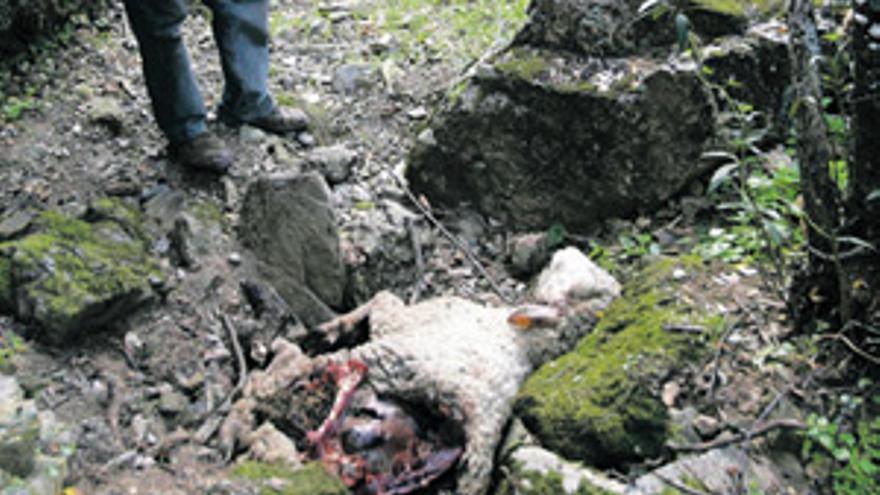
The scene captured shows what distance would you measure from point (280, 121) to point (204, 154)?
0.65 metres

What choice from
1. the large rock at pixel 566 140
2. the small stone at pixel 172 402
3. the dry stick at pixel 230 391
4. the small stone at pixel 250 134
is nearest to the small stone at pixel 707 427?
the large rock at pixel 566 140

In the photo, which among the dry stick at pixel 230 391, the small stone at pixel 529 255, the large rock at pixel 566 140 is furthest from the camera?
the small stone at pixel 529 255

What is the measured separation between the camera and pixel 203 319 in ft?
11.5

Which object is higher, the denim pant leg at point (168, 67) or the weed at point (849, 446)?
the denim pant leg at point (168, 67)

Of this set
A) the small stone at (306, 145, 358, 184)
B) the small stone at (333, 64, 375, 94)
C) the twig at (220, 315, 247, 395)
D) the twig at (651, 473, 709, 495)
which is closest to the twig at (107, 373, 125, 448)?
the twig at (220, 315, 247, 395)

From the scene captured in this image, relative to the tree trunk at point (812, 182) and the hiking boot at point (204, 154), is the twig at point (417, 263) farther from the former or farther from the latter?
the tree trunk at point (812, 182)

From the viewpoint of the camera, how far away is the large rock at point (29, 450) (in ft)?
7.59

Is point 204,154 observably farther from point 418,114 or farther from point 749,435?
point 749,435

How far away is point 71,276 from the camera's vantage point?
10.4 ft

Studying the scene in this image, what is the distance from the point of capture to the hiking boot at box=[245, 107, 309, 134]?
4617 millimetres

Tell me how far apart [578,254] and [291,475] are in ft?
5.54

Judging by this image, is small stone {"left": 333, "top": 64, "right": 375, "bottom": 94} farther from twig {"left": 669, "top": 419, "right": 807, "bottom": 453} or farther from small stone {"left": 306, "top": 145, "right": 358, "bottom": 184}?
twig {"left": 669, "top": 419, "right": 807, "bottom": 453}

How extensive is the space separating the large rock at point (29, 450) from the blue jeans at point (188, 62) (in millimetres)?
1812

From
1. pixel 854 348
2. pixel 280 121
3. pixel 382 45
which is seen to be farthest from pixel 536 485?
pixel 382 45
